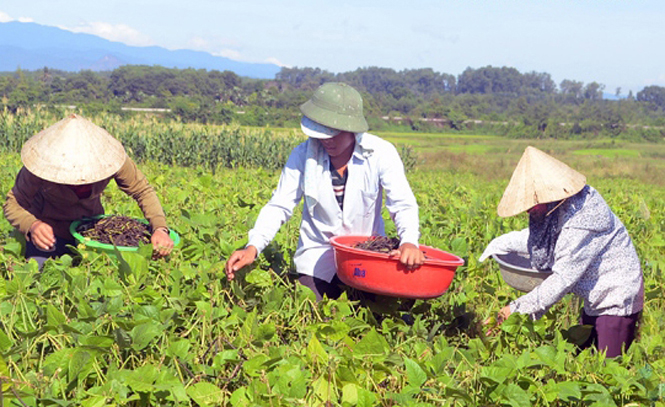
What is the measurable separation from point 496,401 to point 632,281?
1.13 metres

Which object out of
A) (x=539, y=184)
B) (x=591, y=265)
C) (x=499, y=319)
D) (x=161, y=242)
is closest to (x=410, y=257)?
(x=499, y=319)

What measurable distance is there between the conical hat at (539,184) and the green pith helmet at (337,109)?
2.27 ft

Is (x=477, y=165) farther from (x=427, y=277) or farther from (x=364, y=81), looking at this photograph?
(x=364, y=81)

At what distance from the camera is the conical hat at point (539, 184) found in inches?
109

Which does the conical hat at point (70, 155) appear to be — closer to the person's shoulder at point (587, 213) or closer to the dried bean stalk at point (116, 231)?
the dried bean stalk at point (116, 231)

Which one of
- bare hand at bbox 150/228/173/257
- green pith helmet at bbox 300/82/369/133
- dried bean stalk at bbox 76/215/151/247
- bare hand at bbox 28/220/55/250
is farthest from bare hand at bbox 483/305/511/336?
bare hand at bbox 28/220/55/250

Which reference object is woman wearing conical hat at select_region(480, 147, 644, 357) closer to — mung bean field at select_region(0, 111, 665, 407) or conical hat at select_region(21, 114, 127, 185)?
mung bean field at select_region(0, 111, 665, 407)

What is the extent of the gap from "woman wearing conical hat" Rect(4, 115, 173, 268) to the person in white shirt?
23.1 inches

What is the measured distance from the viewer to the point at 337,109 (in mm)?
3027

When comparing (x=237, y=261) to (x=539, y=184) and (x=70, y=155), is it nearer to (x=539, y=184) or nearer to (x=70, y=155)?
(x=70, y=155)

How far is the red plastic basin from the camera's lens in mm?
2807

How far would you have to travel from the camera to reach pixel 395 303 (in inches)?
131

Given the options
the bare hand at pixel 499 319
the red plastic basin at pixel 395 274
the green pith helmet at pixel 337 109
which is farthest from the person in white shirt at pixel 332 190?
the bare hand at pixel 499 319

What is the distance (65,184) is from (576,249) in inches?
94.1
